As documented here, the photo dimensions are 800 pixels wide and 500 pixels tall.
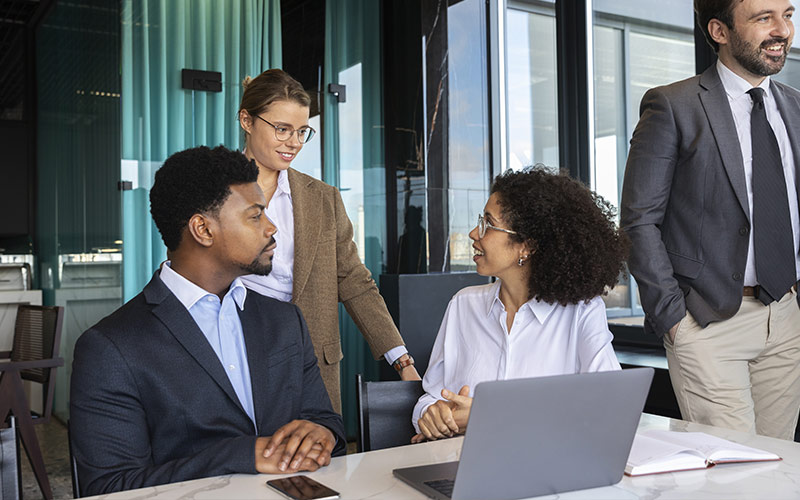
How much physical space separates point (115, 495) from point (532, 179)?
3.99 ft

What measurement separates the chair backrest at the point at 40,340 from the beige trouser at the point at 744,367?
2622 millimetres

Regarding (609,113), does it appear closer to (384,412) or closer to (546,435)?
(384,412)

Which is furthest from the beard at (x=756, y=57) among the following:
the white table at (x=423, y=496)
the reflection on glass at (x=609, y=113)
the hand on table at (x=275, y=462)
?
the reflection on glass at (x=609, y=113)

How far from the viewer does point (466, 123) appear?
4.10m

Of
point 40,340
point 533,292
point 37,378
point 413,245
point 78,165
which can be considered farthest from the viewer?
point 78,165

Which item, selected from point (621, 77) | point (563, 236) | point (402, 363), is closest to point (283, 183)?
point (402, 363)

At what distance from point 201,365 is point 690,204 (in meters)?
1.35

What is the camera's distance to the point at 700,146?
203 centimetres

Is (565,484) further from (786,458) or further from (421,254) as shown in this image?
(421,254)

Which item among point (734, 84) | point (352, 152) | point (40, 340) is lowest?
point (40, 340)

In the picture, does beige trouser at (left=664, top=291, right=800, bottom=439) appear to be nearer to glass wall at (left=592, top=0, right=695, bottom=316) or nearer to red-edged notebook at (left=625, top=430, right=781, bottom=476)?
red-edged notebook at (left=625, top=430, right=781, bottom=476)

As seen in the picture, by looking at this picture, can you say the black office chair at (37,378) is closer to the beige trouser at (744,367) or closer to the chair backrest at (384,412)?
the chair backrest at (384,412)

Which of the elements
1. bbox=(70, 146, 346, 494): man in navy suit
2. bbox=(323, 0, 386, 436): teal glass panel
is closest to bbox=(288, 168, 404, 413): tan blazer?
bbox=(70, 146, 346, 494): man in navy suit

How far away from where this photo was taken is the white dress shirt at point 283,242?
2238mm
